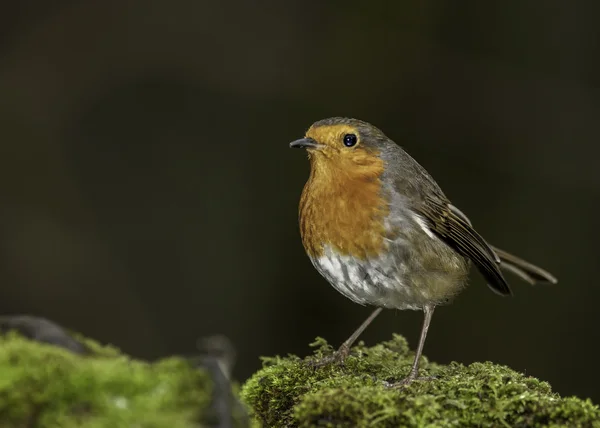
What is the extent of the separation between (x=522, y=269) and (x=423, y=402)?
8.43 ft

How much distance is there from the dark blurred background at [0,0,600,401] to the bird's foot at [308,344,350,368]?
166 inches

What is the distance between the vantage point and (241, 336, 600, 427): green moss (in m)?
2.47

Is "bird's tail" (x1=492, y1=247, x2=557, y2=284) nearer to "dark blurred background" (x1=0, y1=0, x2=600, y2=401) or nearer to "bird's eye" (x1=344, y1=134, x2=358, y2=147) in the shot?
"bird's eye" (x1=344, y1=134, x2=358, y2=147)

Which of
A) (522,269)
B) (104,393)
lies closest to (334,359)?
(104,393)

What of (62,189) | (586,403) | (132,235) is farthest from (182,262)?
(586,403)

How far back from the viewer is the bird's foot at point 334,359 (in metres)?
3.41

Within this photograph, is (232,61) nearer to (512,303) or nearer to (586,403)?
(512,303)

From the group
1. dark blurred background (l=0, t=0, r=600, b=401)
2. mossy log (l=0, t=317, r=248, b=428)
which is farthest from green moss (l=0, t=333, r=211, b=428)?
dark blurred background (l=0, t=0, r=600, b=401)

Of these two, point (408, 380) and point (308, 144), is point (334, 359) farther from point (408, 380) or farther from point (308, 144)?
point (308, 144)

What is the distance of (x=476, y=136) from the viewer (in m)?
8.27

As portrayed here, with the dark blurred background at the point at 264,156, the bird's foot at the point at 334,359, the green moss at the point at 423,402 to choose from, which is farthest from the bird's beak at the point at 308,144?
the dark blurred background at the point at 264,156

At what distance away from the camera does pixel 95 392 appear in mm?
1926

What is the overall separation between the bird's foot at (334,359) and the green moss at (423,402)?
7.1 inches

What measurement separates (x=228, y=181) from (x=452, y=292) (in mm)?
4663
